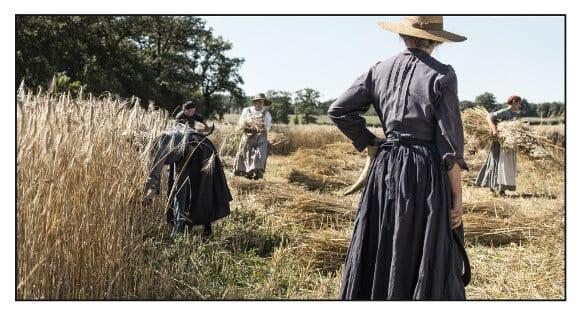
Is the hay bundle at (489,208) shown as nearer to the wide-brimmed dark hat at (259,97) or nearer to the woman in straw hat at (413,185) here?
the woman in straw hat at (413,185)

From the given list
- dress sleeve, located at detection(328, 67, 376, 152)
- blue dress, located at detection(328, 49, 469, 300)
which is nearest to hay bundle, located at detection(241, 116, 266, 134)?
dress sleeve, located at detection(328, 67, 376, 152)

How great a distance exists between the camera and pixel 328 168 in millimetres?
9609

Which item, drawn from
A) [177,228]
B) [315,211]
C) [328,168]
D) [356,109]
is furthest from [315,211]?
[328,168]

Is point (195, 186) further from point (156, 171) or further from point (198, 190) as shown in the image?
point (156, 171)

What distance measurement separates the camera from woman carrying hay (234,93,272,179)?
9047 mm

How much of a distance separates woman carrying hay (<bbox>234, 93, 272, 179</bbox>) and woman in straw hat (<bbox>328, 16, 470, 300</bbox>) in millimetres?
6638

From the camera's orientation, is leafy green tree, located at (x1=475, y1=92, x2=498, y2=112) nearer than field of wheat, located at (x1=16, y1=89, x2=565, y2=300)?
No

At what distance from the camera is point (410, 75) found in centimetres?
230

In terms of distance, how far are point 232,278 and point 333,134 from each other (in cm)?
1415

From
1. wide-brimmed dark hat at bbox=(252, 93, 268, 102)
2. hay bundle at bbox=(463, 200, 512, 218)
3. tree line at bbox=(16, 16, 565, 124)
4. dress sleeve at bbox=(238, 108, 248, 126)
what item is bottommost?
hay bundle at bbox=(463, 200, 512, 218)

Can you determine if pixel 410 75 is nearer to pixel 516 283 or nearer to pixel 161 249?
pixel 516 283

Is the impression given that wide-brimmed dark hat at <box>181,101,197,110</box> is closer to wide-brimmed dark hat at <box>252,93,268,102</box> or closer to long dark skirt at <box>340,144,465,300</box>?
long dark skirt at <box>340,144,465,300</box>

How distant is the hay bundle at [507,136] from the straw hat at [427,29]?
3926 millimetres

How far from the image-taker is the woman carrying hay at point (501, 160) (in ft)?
24.2
